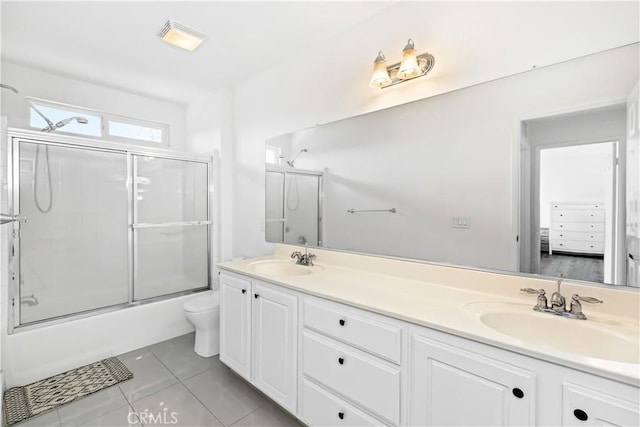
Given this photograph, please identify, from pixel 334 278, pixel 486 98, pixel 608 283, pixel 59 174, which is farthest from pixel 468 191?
pixel 59 174

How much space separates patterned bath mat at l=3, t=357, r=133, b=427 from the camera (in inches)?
70.9

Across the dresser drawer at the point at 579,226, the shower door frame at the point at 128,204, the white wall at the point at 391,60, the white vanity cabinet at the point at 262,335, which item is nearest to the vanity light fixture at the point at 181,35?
the white wall at the point at 391,60

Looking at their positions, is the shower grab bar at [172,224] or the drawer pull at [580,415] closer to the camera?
the drawer pull at [580,415]

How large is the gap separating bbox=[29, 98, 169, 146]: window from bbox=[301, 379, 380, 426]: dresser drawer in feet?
10.0

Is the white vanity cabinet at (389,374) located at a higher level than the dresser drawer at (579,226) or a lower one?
lower

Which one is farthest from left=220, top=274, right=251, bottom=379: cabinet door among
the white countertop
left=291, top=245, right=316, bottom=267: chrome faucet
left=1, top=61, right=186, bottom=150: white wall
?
left=1, top=61, right=186, bottom=150: white wall

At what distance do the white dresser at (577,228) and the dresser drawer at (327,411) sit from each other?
3.80 feet

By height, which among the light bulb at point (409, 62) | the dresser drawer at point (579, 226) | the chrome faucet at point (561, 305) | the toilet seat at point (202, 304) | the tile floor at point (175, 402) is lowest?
the tile floor at point (175, 402)

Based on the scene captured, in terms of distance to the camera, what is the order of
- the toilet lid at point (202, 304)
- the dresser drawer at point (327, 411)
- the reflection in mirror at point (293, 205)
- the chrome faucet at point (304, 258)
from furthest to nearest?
1. the toilet lid at point (202, 304)
2. the reflection in mirror at point (293, 205)
3. the chrome faucet at point (304, 258)
4. the dresser drawer at point (327, 411)

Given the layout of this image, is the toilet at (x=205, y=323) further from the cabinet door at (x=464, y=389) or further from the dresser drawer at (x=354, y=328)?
the cabinet door at (x=464, y=389)

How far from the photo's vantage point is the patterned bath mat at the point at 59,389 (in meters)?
1.80

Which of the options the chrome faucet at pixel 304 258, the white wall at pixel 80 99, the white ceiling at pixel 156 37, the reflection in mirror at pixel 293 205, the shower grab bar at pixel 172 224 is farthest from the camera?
the shower grab bar at pixel 172 224

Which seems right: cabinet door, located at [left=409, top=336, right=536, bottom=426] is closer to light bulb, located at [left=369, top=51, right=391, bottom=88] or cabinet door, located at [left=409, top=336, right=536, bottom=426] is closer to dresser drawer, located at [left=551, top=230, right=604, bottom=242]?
dresser drawer, located at [left=551, top=230, right=604, bottom=242]

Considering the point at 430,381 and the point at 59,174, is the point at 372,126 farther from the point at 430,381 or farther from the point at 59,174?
the point at 59,174
